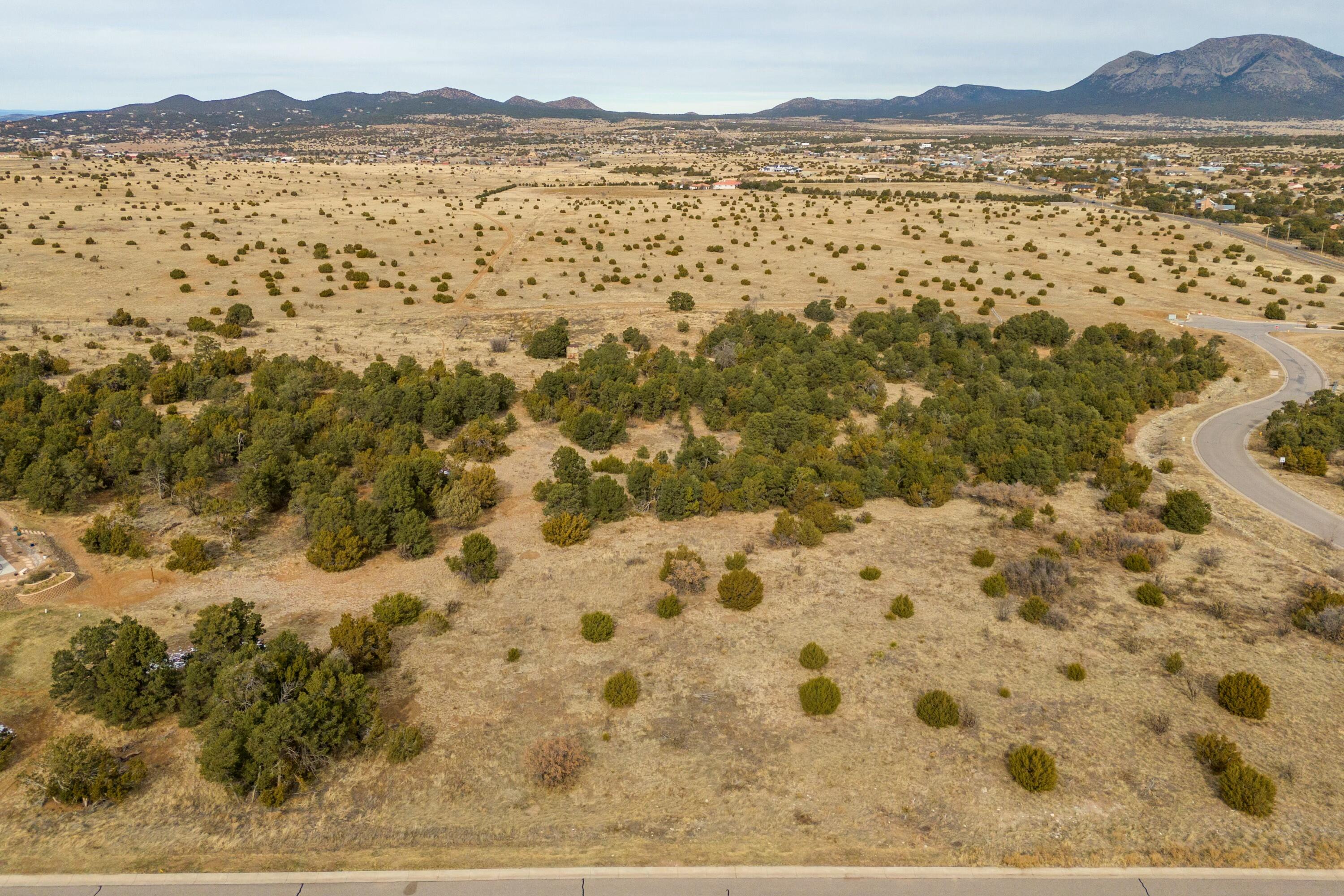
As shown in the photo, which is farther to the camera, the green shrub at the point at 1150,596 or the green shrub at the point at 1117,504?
the green shrub at the point at 1117,504

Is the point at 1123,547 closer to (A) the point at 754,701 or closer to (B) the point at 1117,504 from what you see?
(B) the point at 1117,504

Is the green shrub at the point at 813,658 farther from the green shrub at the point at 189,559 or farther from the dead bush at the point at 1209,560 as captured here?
the green shrub at the point at 189,559

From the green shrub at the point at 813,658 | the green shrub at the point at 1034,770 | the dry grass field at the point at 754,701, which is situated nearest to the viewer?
the dry grass field at the point at 754,701

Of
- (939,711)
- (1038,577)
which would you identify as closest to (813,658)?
(939,711)

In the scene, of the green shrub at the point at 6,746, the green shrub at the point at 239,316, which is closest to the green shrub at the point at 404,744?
the green shrub at the point at 6,746

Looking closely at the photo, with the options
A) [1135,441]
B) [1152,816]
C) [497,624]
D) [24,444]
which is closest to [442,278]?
[24,444]

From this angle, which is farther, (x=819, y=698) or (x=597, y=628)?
(x=597, y=628)

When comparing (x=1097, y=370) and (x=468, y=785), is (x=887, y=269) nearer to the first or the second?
(x=1097, y=370)
